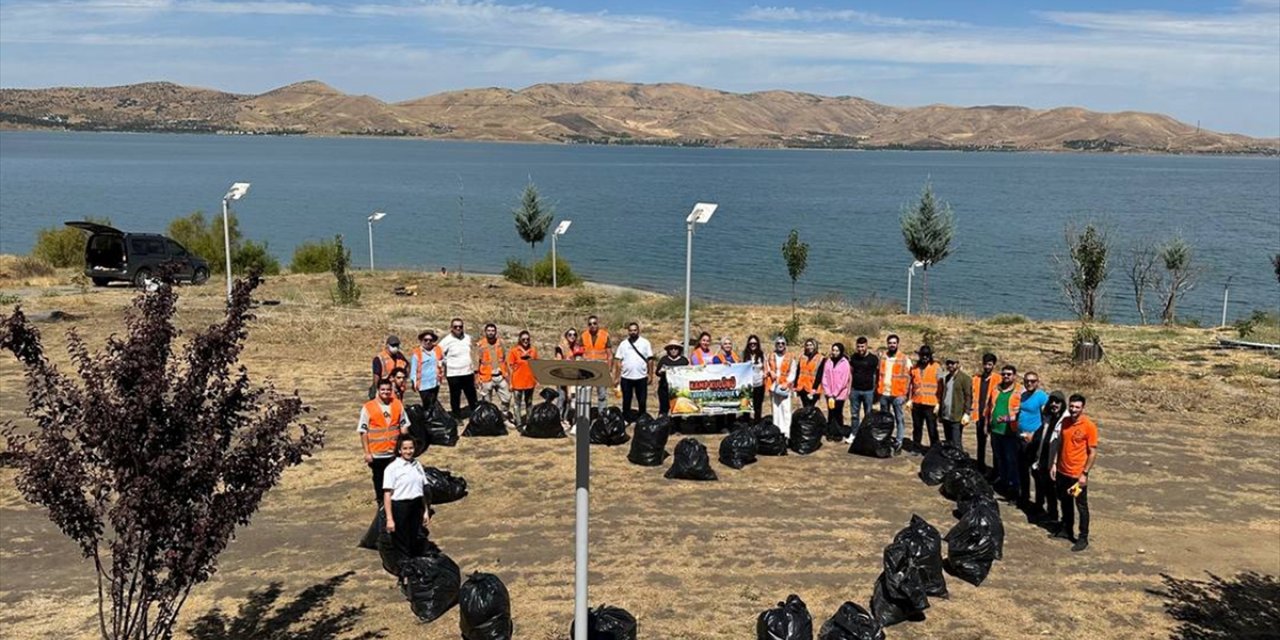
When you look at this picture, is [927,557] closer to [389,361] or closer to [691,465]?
[691,465]

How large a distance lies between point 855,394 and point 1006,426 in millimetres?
2566

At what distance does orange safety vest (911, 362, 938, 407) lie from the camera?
12.6 m

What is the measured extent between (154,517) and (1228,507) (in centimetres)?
1174

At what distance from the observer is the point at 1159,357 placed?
2162 cm

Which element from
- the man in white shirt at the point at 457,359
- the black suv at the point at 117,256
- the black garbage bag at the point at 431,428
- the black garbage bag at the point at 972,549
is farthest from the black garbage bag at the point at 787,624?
the black suv at the point at 117,256

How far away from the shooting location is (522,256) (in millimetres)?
57312

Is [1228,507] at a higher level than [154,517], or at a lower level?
lower

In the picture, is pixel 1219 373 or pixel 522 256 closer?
pixel 1219 373

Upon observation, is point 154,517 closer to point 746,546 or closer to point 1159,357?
point 746,546

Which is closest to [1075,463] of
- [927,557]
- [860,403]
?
[927,557]

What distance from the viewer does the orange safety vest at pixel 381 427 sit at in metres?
9.77

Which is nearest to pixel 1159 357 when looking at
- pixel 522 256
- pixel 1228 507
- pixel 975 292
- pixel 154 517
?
pixel 1228 507

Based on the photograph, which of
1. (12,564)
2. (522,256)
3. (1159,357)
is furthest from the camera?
(522,256)

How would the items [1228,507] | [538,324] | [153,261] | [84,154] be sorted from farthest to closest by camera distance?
[84,154] < [153,261] < [538,324] < [1228,507]
